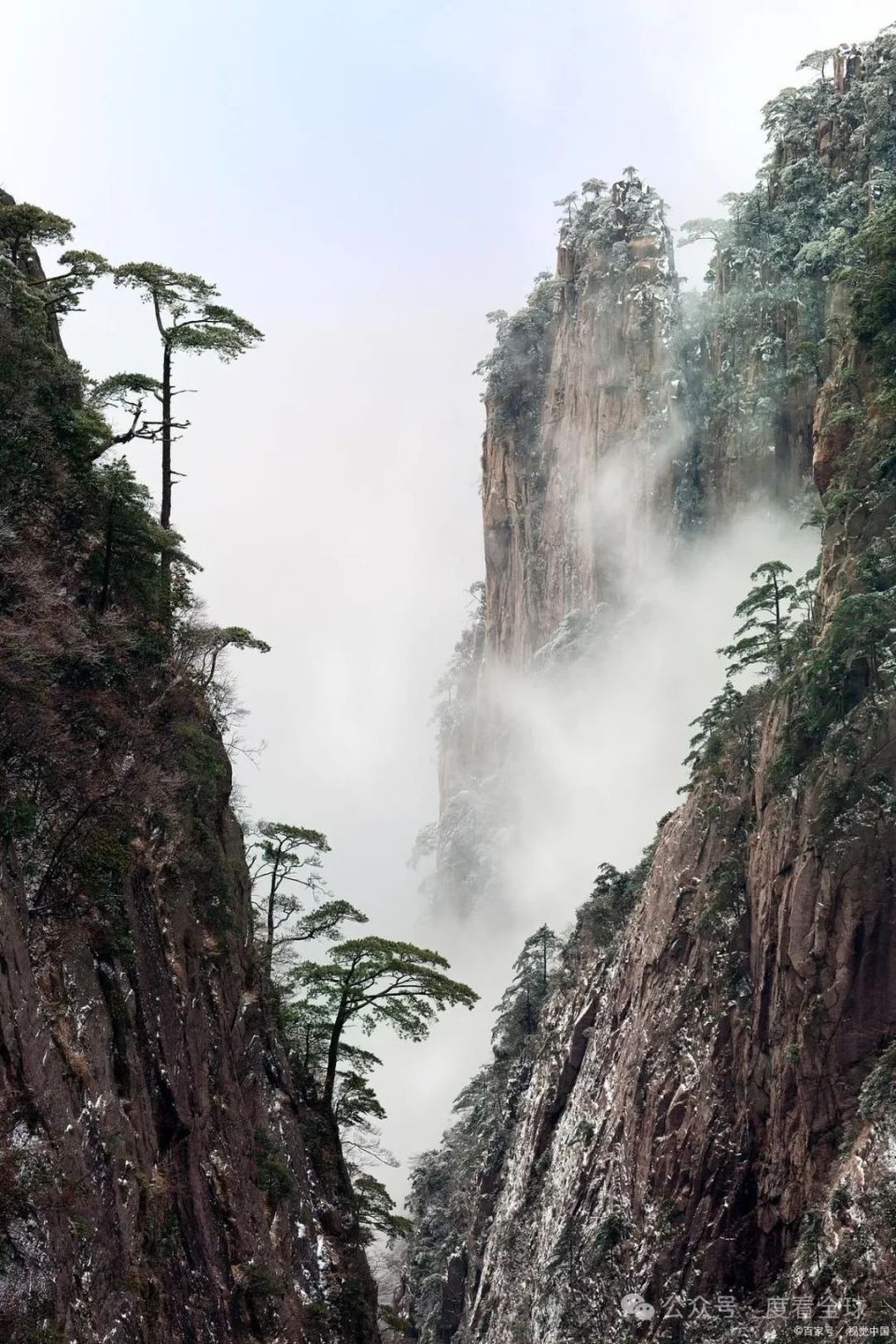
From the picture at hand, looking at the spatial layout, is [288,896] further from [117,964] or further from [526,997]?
[526,997]

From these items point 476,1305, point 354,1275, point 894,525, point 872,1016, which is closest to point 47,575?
point 354,1275

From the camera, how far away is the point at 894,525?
124 feet

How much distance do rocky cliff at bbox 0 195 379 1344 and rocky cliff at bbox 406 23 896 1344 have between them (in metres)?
10.0

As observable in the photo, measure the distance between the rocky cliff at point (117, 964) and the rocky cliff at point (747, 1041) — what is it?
10036 millimetres

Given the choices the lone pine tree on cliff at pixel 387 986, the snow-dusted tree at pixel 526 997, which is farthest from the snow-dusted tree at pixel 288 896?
the snow-dusted tree at pixel 526 997

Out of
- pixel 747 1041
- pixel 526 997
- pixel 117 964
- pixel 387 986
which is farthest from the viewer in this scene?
pixel 526 997

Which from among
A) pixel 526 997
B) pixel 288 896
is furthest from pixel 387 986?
pixel 526 997

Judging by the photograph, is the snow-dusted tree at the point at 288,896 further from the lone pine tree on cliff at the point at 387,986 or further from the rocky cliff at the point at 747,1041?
the rocky cliff at the point at 747,1041

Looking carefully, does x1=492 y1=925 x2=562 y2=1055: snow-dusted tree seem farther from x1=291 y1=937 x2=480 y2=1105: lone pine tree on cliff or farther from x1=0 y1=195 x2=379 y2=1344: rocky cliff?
x1=0 y1=195 x2=379 y2=1344: rocky cliff

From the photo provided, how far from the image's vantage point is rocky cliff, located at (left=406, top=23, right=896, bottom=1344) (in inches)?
1291

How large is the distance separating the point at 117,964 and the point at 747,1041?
863 inches

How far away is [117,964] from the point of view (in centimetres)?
1997

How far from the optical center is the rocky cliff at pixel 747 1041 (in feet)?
108

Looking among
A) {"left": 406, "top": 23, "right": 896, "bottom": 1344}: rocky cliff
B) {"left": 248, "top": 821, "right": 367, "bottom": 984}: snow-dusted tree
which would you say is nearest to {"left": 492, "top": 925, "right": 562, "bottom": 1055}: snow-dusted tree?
{"left": 406, "top": 23, "right": 896, "bottom": 1344}: rocky cliff
